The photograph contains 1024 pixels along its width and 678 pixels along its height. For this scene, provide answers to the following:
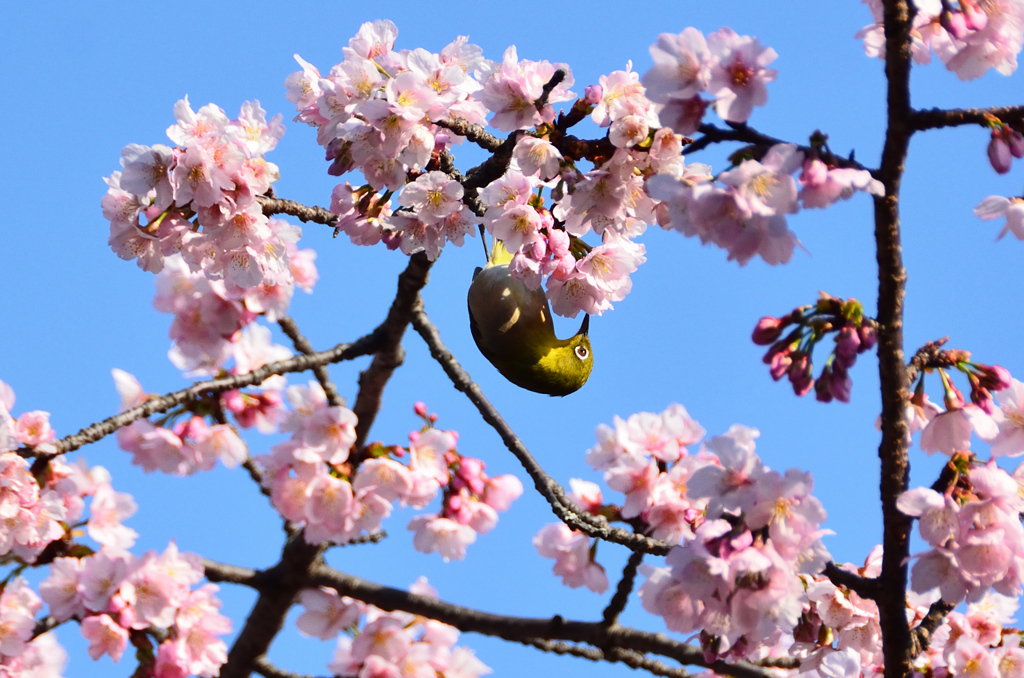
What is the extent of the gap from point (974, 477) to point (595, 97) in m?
1.49

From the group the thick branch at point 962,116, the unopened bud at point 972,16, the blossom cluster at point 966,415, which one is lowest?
the blossom cluster at point 966,415

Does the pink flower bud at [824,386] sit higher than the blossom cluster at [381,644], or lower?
higher

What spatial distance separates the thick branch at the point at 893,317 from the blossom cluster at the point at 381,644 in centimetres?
207

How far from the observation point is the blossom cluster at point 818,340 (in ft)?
6.46

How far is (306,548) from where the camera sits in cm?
429

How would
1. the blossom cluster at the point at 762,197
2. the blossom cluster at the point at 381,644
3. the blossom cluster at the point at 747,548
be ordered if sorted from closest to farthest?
1. the blossom cluster at the point at 762,197
2. the blossom cluster at the point at 747,548
3. the blossom cluster at the point at 381,644

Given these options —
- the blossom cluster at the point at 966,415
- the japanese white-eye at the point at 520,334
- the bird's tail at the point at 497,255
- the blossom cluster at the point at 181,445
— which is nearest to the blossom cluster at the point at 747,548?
the blossom cluster at the point at 966,415

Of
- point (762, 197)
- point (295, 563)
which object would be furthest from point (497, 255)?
point (762, 197)

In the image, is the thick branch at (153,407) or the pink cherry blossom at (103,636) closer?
the pink cherry blossom at (103,636)

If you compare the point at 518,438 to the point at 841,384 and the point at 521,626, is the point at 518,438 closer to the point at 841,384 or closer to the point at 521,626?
the point at 521,626

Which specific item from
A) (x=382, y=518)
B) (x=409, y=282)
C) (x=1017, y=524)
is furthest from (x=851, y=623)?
(x=409, y=282)

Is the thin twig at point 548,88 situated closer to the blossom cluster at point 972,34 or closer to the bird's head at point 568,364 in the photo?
the blossom cluster at point 972,34

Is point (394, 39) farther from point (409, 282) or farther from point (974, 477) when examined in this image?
point (974, 477)

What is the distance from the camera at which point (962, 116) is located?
202 cm
